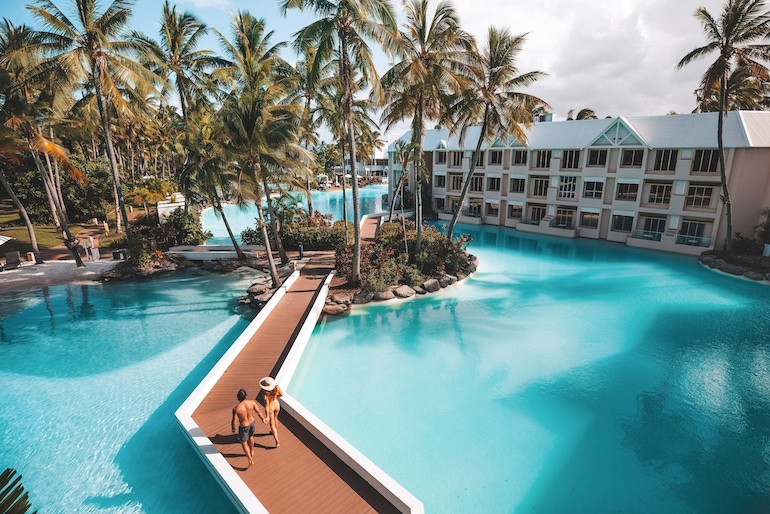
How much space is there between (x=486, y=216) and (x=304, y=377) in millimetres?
33137

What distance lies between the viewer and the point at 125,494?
8.91 meters

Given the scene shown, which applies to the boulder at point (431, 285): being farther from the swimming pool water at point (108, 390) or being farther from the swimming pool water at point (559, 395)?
the swimming pool water at point (108, 390)

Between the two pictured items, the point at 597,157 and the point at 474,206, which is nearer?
the point at 597,157

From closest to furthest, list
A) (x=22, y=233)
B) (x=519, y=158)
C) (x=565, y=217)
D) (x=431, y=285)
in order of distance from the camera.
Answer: (x=431, y=285), (x=22, y=233), (x=565, y=217), (x=519, y=158)

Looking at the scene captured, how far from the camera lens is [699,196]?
96.1 ft

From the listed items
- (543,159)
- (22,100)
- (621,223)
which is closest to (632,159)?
(621,223)

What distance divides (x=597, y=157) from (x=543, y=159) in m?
4.86

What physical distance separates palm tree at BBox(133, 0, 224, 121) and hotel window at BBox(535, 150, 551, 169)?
29185 millimetres

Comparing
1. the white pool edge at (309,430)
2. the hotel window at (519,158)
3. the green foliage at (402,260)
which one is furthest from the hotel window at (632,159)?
the white pool edge at (309,430)

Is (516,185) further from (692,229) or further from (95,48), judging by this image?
(95,48)

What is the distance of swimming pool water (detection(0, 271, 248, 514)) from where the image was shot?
9.08m

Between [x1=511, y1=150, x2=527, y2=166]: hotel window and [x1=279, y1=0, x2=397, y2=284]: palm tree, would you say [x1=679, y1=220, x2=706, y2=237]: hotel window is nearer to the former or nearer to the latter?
[x1=511, y1=150, x2=527, y2=166]: hotel window

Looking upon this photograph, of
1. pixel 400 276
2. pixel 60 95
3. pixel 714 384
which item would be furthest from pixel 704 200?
pixel 60 95

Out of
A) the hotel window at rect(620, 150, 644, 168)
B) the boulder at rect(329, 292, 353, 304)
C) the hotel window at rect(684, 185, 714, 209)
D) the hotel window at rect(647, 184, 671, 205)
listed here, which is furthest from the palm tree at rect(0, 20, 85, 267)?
the hotel window at rect(684, 185, 714, 209)
